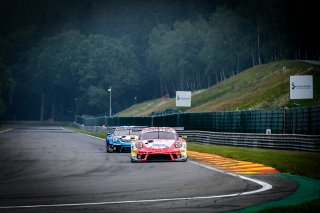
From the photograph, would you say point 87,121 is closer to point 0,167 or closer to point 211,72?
point 211,72

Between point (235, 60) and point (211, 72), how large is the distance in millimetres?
10875

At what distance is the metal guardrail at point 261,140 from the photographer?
2678cm

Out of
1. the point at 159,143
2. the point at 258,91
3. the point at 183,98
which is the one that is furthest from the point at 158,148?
the point at 258,91

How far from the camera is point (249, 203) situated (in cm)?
1070

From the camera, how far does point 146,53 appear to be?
6363 inches

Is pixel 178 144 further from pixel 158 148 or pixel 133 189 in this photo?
pixel 133 189

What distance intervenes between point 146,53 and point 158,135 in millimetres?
139812

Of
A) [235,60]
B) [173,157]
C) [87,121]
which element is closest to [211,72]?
[235,60]

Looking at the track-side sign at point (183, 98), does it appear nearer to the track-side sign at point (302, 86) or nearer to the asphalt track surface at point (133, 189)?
the track-side sign at point (302, 86)

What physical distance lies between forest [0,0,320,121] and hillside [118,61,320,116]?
11333 mm

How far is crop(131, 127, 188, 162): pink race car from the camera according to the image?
21.9 m

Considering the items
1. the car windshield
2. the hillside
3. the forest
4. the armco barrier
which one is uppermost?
the forest

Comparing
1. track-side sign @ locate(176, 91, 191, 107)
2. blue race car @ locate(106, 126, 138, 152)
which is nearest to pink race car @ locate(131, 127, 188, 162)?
blue race car @ locate(106, 126, 138, 152)

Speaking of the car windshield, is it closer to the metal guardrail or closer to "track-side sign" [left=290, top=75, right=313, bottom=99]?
the metal guardrail
